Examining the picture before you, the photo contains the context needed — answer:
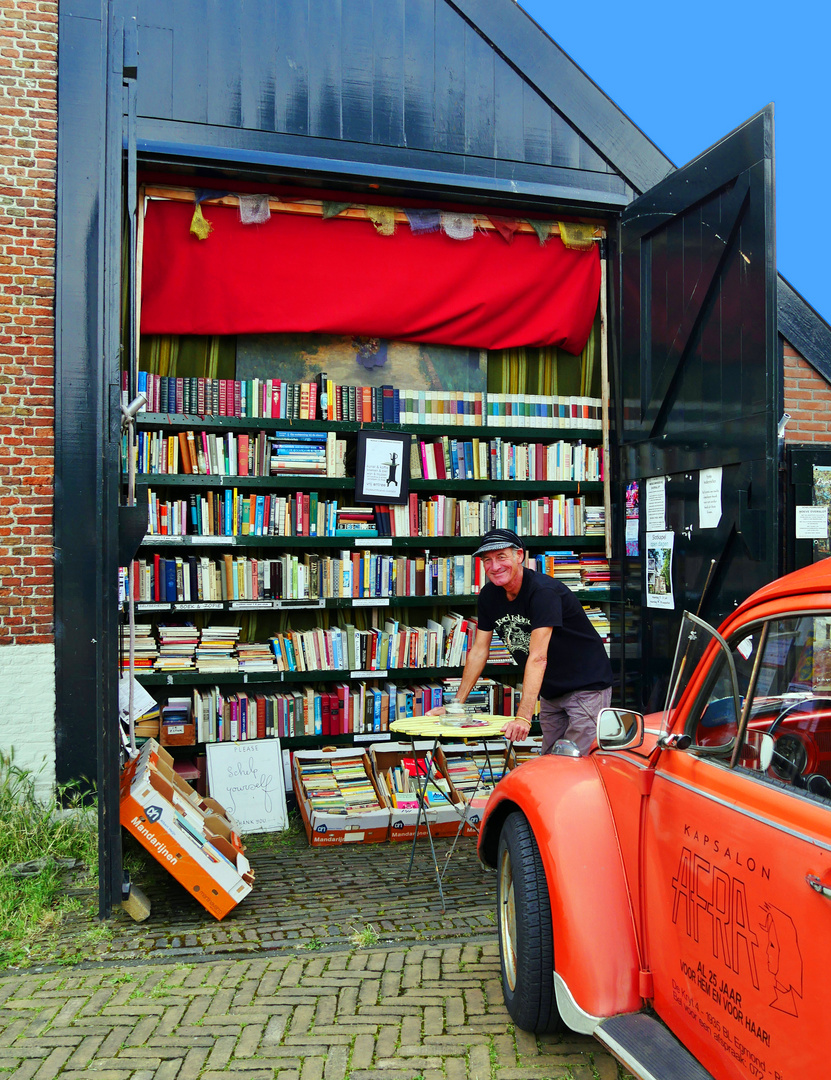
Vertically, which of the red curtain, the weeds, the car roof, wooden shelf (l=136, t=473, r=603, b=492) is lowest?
the weeds

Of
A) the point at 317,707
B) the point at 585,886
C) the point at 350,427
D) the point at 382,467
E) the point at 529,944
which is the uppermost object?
the point at 350,427

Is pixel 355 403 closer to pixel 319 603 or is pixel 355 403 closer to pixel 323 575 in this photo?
pixel 323 575

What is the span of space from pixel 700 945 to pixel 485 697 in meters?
4.51

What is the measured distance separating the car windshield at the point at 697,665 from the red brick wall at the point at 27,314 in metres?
4.38

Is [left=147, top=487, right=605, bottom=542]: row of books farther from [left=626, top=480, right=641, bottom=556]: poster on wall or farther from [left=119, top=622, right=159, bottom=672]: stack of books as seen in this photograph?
[left=119, top=622, right=159, bottom=672]: stack of books

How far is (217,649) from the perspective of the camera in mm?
6391

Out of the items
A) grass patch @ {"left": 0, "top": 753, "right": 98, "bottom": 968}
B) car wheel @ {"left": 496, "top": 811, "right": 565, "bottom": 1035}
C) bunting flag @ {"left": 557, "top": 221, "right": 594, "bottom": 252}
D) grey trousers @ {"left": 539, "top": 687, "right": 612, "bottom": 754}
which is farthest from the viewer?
bunting flag @ {"left": 557, "top": 221, "right": 594, "bottom": 252}

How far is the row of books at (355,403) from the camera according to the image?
6.41 m

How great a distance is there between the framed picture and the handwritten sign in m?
2.02

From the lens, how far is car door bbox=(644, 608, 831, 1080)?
1894mm

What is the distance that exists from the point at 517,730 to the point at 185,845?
1.80 meters

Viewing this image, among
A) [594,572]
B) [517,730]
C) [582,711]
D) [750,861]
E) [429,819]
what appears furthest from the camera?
[594,572]

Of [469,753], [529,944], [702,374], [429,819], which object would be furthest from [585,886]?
[702,374]

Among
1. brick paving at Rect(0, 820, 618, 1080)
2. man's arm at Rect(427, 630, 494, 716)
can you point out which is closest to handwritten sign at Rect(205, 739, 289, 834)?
brick paving at Rect(0, 820, 618, 1080)
